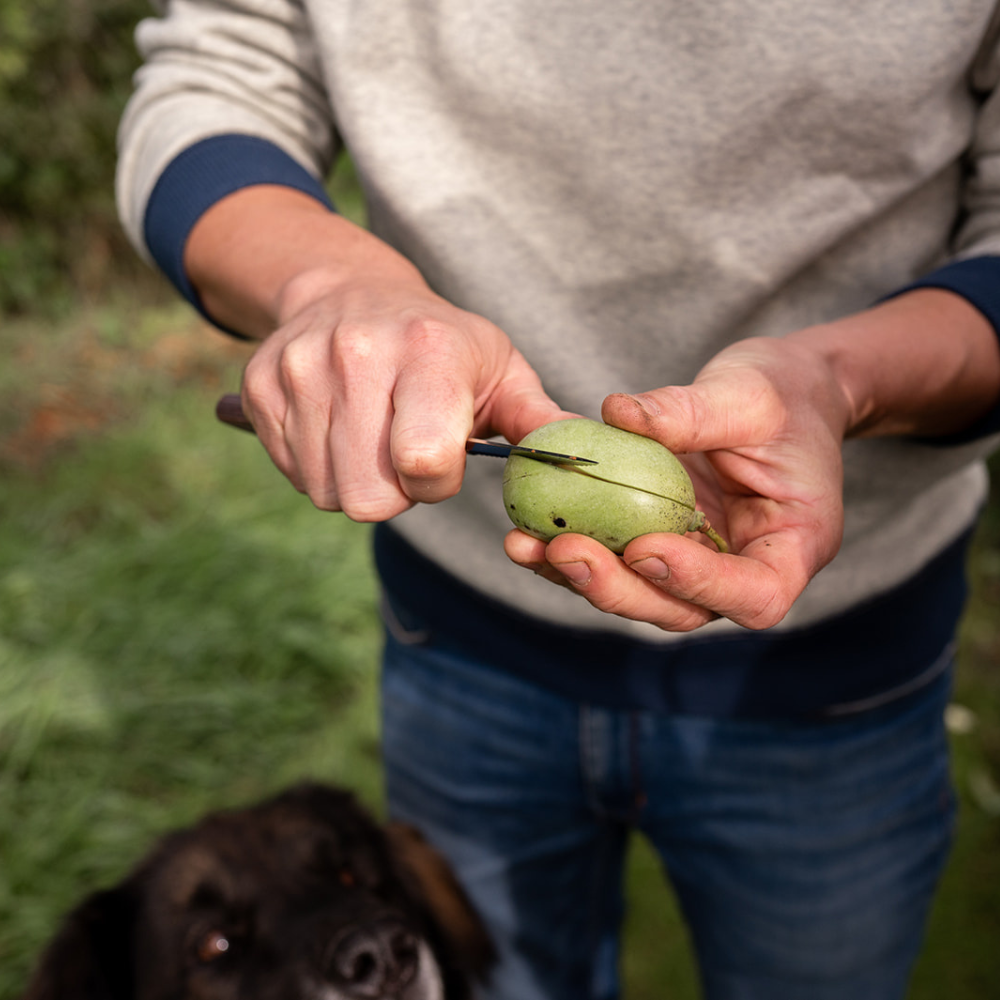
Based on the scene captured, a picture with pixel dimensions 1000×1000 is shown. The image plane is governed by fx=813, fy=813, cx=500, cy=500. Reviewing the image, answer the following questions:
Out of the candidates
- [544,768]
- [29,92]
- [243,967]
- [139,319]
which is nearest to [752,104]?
[544,768]

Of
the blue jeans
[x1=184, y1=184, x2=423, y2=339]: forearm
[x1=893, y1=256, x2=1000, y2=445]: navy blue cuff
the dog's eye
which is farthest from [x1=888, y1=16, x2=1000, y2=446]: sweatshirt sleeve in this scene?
the dog's eye

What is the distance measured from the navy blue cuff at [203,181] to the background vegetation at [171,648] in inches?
124

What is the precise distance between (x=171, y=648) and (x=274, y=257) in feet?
11.7

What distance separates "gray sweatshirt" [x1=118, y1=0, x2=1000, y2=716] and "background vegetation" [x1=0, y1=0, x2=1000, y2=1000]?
113 inches

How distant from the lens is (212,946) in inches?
92.6

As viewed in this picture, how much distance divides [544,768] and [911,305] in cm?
137

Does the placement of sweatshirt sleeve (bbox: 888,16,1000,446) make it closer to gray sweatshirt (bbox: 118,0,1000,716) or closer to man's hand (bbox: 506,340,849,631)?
gray sweatshirt (bbox: 118,0,1000,716)

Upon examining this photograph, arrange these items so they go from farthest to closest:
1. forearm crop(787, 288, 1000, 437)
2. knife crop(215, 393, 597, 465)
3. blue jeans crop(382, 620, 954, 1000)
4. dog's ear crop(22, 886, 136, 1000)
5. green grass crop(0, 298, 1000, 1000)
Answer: green grass crop(0, 298, 1000, 1000), dog's ear crop(22, 886, 136, 1000), blue jeans crop(382, 620, 954, 1000), forearm crop(787, 288, 1000, 437), knife crop(215, 393, 597, 465)

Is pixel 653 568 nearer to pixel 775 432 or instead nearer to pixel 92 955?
pixel 775 432

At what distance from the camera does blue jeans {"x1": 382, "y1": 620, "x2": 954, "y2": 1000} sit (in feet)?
6.48

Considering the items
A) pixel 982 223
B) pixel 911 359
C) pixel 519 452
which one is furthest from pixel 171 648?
pixel 982 223

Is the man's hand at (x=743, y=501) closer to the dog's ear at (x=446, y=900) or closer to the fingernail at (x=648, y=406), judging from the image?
the fingernail at (x=648, y=406)

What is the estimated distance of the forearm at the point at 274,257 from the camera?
1.48 metres

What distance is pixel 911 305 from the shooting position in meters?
1.56
